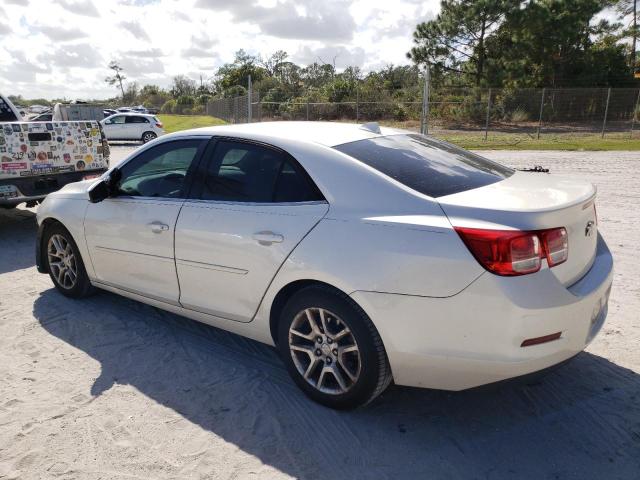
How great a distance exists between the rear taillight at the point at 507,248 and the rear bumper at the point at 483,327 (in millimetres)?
46

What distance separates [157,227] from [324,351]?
1.53 m

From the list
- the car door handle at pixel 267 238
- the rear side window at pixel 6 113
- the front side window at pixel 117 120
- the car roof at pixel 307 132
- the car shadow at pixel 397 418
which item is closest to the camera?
the car shadow at pixel 397 418

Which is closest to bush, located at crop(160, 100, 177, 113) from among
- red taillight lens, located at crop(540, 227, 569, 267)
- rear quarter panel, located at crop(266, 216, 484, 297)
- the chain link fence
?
the chain link fence

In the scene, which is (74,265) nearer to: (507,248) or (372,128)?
(372,128)

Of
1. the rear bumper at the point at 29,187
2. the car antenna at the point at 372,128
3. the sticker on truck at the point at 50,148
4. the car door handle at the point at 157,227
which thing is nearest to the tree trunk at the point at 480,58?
the sticker on truck at the point at 50,148

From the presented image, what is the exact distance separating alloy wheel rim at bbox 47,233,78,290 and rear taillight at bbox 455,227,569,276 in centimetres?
356

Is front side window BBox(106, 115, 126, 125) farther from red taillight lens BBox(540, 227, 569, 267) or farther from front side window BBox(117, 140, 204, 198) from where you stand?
red taillight lens BBox(540, 227, 569, 267)

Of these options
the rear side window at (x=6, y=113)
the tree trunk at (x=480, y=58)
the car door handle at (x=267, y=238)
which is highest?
the tree trunk at (x=480, y=58)

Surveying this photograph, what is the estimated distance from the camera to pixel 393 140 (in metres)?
3.57

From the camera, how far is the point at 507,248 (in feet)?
8.18

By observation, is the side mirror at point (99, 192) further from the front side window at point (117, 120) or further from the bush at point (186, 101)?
the bush at point (186, 101)

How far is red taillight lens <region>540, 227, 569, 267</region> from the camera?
8.48 feet

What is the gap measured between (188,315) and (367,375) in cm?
153

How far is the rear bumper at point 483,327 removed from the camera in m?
2.50
